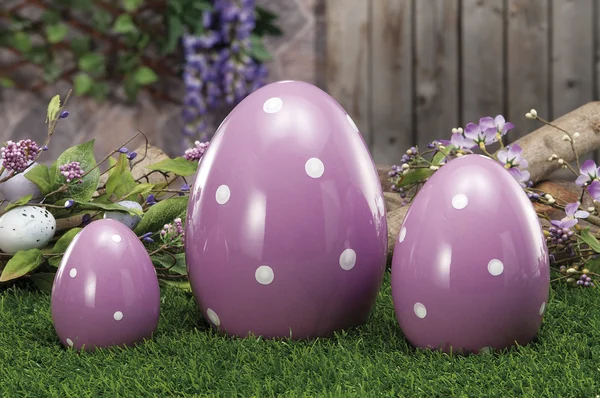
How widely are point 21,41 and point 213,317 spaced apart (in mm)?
2738

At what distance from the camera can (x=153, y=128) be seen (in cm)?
382

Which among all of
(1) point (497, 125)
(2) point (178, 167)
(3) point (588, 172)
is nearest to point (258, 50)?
(2) point (178, 167)

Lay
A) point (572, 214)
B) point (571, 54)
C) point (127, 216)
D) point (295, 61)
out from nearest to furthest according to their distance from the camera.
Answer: point (572, 214), point (127, 216), point (571, 54), point (295, 61)

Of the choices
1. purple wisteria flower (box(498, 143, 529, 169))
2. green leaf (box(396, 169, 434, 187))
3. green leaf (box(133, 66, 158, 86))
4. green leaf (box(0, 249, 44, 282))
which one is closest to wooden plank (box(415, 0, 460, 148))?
green leaf (box(133, 66, 158, 86))

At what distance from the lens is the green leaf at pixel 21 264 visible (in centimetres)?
168

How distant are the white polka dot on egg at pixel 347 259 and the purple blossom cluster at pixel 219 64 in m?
2.45

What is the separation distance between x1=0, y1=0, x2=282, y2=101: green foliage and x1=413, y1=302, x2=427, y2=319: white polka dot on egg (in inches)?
104

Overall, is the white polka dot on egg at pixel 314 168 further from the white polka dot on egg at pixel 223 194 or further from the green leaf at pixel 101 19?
the green leaf at pixel 101 19

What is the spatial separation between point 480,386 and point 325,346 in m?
0.28

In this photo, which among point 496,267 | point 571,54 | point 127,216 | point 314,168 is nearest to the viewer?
point 496,267

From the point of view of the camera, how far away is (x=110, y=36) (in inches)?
149

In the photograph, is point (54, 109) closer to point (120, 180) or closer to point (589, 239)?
point (120, 180)

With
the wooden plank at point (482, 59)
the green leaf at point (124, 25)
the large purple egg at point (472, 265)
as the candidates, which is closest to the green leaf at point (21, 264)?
the large purple egg at point (472, 265)

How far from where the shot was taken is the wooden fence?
359cm
